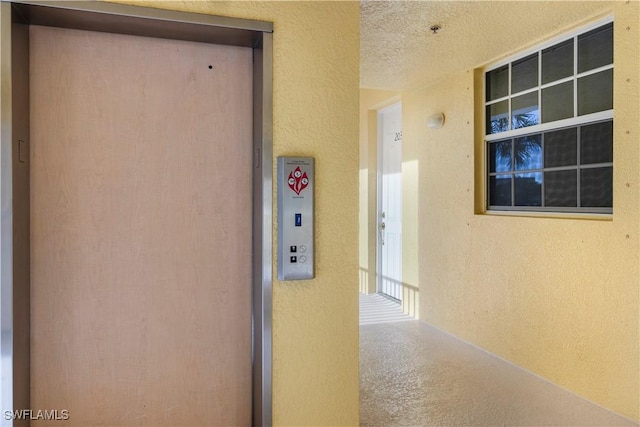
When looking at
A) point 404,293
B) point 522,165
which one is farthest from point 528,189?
point 404,293

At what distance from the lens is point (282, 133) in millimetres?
1868

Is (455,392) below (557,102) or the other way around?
below

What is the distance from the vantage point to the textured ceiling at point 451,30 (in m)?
2.60

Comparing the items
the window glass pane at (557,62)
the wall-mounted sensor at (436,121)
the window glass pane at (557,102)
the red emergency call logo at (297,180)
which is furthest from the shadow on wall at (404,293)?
the red emergency call logo at (297,180)

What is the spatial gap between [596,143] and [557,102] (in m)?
0.44

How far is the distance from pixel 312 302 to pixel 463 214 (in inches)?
95.2

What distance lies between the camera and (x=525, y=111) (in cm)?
337

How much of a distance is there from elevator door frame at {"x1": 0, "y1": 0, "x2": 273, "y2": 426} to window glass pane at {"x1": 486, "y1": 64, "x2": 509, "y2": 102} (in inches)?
94.5

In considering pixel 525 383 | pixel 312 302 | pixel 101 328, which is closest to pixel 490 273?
pixel 525 383

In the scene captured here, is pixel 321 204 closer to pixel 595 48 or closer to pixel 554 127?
pixel 554 127

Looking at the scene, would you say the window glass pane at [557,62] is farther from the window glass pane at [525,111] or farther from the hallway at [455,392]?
the hallway at [455,392]

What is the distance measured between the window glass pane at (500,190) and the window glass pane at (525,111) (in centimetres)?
44

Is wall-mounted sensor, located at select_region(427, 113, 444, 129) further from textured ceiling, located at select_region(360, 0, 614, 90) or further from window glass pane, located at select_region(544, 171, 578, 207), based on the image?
window glass pane, located at select_region(544, 171, 578, 207)

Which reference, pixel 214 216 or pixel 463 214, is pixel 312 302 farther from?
pixel 463 214
